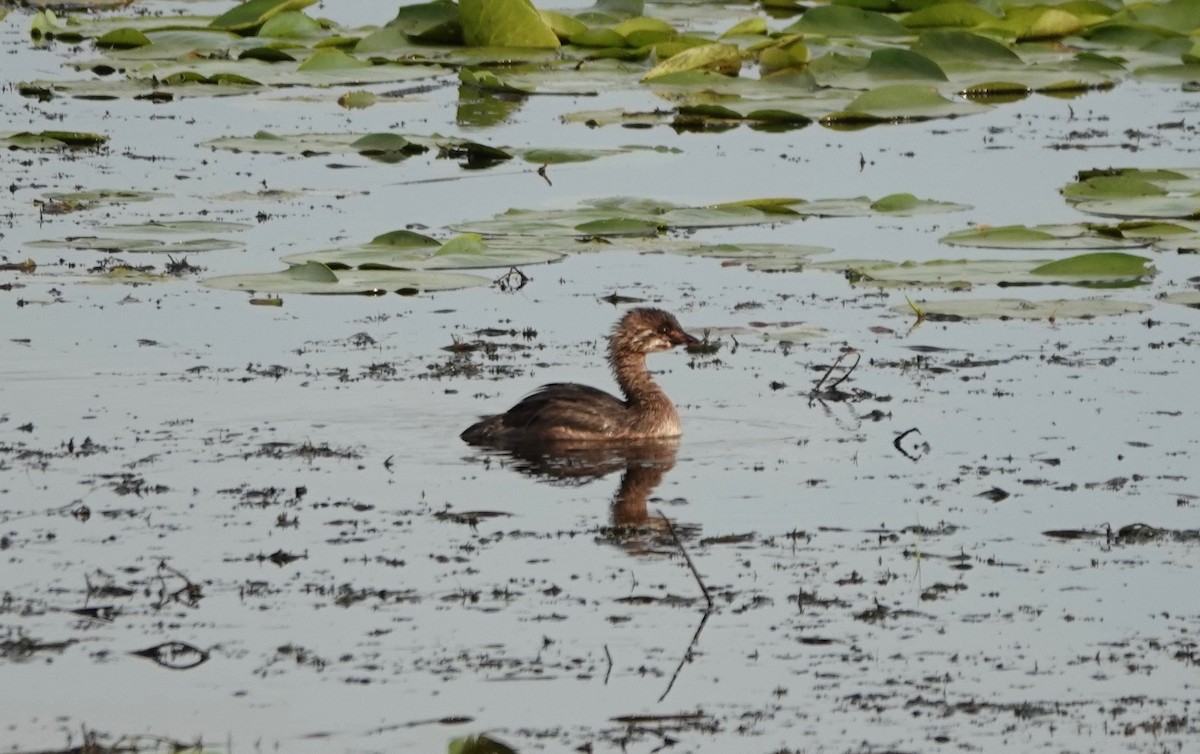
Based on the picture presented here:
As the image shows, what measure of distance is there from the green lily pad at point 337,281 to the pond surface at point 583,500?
0.19 meters

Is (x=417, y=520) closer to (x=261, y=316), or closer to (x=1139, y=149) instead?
(x=261, y=316)

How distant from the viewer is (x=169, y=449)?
30.6 ft

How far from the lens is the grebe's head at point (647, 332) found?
10562 mm

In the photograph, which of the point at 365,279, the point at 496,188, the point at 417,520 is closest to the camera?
the point at 417,520

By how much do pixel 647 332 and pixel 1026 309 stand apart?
2066mm

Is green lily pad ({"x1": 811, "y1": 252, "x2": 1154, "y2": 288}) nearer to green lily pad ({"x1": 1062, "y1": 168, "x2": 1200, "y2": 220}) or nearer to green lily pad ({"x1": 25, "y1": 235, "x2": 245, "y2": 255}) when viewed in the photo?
green lily pad ({"x1": 1062, "y1": 168, "x2": 1200, "y2": 220})

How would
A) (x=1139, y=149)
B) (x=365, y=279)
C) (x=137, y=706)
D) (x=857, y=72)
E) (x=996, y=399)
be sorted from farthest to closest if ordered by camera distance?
(x=857, y=72)
(x=1139, y=149)
(x=365, y=279)
(x=996, y=399)
(x=137, y=706)

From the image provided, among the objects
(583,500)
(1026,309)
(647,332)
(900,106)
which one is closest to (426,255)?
(647,332)

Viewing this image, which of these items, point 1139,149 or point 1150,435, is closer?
point 1150,435

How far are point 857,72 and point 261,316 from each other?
7483 millimetres

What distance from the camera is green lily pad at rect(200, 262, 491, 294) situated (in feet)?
37.7

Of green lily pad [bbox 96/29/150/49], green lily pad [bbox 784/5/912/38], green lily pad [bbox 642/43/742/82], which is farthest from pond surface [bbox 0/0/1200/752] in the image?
green lily pad [bbox 96/29/150/49]

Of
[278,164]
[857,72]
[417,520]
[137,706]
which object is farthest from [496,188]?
[137,706]

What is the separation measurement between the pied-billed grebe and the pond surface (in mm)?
162
